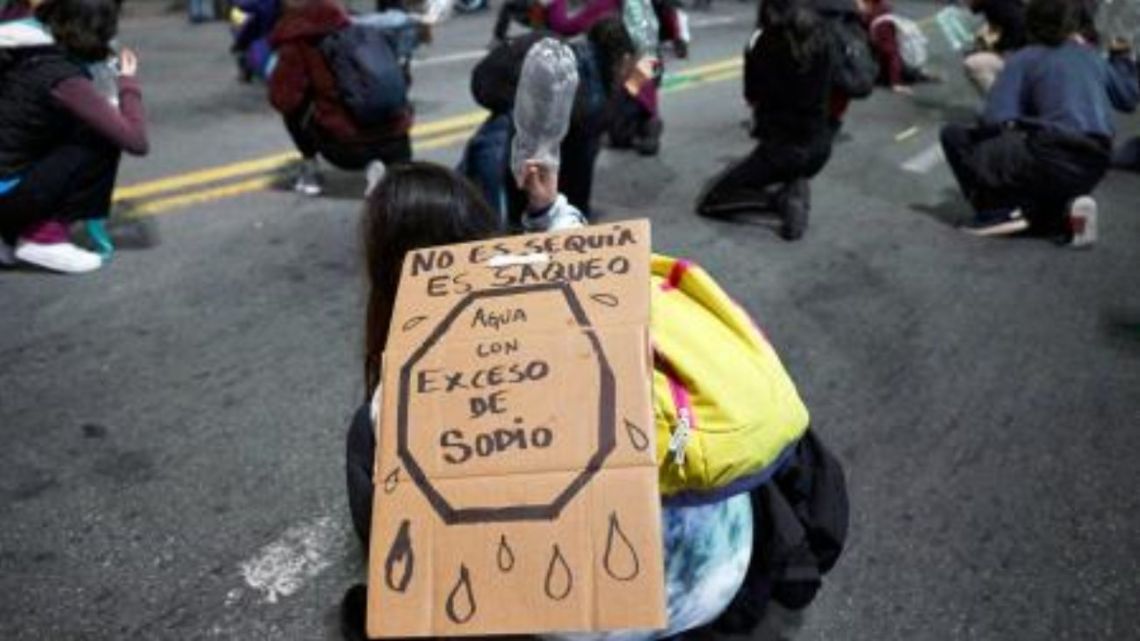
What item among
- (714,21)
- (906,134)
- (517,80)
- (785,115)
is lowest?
(714,21)

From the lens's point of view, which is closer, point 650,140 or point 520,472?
point 520,472

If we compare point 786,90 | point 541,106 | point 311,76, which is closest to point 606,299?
point 541,106

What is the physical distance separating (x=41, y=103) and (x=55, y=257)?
2.06ft

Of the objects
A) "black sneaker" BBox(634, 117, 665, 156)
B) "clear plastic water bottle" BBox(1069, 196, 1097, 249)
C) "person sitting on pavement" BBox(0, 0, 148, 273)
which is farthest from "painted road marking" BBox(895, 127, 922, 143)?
"person sitting on pavement" BBox(0, 0, 148, 273)

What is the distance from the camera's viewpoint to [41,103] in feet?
12.3

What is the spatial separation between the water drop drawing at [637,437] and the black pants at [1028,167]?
13.7 feet

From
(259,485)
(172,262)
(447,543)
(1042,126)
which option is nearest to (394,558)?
(447,543)

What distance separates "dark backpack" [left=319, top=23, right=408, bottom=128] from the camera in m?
4.63

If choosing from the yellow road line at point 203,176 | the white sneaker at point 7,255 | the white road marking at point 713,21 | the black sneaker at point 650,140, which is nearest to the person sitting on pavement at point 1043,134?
the black sneaker at point 650,140

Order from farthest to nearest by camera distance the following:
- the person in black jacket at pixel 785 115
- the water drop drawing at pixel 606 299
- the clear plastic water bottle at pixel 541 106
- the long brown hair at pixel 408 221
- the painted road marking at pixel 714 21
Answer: the painted road marking at pixel 714 21, the person in black jacket at pixel 785 115, the clear plastic water bottle at pixel 541 106, the long brown hair at pixel 408 221, the water drop drawing at pixel 606 299

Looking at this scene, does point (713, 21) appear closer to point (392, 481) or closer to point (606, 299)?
point (606, 299)

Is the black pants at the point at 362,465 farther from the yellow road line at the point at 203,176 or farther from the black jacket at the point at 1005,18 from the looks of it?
the black jacket at the point at 1005,18

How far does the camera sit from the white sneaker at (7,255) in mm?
4004

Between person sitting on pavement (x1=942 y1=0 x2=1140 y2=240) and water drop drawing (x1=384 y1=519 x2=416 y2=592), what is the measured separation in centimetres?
438
